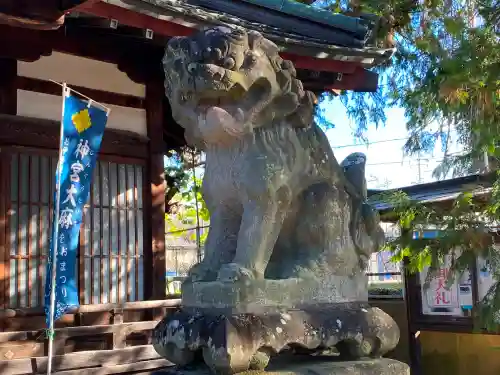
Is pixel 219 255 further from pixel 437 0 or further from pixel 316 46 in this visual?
pixel 316 46

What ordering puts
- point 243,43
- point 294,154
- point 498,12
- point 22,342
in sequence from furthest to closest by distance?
point 22,342, point 498,12, point 294,154, point 243,43

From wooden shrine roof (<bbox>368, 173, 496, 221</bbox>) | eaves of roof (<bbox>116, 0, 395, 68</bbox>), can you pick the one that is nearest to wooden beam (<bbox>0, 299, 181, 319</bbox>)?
wooden shrine roof (<bbox>368, 173, 496, 221</bbox>)

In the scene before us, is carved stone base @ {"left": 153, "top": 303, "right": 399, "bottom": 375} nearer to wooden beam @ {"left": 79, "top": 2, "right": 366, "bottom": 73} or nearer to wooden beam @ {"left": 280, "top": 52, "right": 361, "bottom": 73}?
wooden beam @ {"left": 79, "top": 2, "right": 366, "bottom": 73}

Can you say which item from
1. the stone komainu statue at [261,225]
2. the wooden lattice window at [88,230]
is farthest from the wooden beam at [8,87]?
the stone komainu statue at [261,225]

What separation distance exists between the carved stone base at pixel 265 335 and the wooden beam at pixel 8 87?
3.69 metres

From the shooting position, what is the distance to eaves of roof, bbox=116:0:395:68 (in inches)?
182

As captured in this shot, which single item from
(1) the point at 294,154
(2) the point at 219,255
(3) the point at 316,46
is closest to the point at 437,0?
(3) the point at 316,46

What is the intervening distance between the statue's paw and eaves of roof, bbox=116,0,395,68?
2.78 m

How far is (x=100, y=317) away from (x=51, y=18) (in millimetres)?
2878

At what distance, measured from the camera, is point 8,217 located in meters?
Result: 5.26

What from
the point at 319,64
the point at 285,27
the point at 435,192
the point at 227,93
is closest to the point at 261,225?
the point at 227,93

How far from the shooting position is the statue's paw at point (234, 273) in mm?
2191

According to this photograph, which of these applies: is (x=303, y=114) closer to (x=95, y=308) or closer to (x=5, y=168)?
(x=95, y=308)

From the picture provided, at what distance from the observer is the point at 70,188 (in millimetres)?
4398
